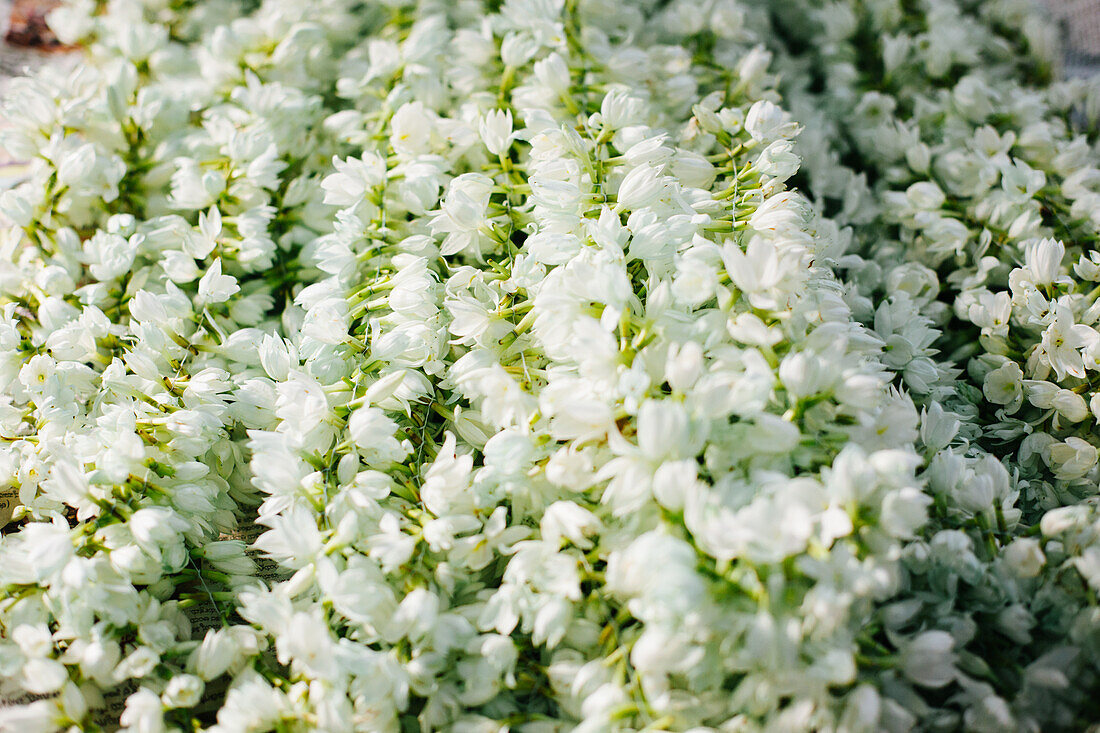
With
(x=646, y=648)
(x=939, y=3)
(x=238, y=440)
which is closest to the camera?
(x=646, y=648)

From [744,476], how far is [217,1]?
3.56ft

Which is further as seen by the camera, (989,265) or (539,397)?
(989,265)

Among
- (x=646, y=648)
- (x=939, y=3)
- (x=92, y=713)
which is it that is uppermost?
(x=939, y=3)

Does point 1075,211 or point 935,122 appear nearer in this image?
point 1075,211

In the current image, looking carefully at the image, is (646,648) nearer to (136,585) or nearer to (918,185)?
(136,585)

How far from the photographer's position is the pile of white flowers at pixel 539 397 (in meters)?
0.54

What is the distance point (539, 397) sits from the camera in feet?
2.06

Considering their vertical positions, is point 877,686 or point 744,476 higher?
point 744,476

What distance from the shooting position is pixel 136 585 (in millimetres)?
671

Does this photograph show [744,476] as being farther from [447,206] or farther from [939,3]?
[939,3]

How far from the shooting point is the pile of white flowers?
0.54m


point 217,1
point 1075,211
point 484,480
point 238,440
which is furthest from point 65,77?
point 1075,211

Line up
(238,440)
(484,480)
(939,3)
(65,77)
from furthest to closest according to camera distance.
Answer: (939,3)
(65,77)
(238,440)
(484,480)

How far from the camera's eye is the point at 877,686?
0.54 meters
